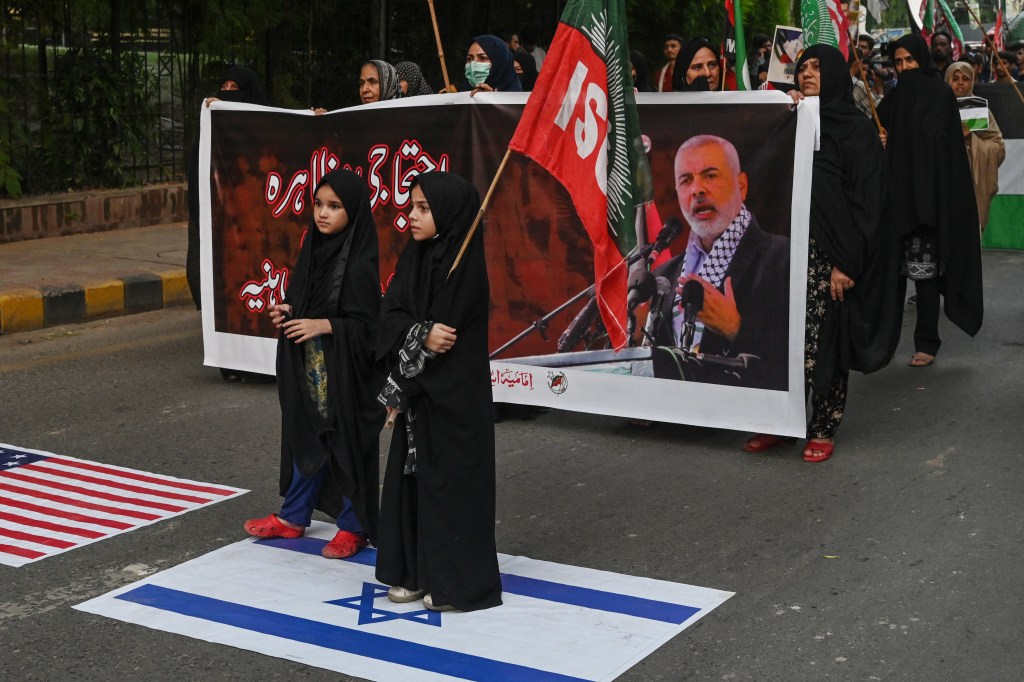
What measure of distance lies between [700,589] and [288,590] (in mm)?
1298

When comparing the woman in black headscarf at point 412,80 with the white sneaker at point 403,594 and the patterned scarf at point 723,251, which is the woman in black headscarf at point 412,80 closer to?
the patterned scarf at point 723,251

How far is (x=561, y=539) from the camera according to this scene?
505 centimetres

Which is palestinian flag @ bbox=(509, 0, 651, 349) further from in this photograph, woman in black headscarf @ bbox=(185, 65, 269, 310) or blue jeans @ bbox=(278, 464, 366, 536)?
woman in black headscarf @ bbox=(185, 65, 269, 310)

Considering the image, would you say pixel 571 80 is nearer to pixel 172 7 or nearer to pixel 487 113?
pixel 487 113

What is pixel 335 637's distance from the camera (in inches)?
161

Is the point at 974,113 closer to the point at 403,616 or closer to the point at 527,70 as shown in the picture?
the point at 527,70

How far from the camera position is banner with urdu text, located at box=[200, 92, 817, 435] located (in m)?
6.03

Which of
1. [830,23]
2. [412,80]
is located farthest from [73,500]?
[830,23]

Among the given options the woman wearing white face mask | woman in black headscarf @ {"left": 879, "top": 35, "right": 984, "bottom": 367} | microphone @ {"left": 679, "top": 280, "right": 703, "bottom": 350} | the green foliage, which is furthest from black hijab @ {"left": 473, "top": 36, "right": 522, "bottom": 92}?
the green foliage

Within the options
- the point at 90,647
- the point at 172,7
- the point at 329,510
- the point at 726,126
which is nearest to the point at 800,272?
the point at 726,126

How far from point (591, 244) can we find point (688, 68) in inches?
52.3

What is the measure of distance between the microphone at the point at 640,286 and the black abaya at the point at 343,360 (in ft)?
5.99

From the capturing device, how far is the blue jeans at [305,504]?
4.86 meters

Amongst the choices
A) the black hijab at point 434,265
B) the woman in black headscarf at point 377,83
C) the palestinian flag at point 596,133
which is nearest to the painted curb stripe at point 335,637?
the black hijab at point 434,265
